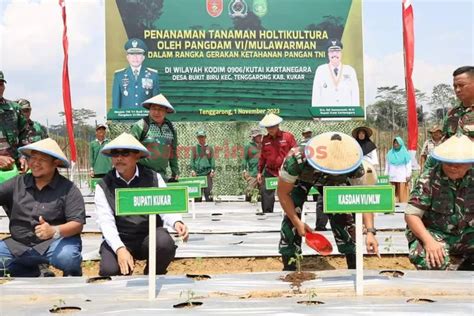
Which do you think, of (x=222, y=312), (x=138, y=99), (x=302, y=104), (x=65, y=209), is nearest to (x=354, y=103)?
(x=302, y=104)

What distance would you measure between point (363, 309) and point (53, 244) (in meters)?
1.80

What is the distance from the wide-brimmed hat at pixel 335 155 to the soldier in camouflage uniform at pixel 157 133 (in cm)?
188

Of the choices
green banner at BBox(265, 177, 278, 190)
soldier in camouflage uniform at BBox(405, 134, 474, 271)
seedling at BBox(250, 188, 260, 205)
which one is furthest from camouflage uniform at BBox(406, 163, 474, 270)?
seedling at BBox(250, 188, 260, 205)

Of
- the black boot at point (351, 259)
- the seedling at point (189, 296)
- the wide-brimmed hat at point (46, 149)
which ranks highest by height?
the wide-brimmed hat at point (46, 149)

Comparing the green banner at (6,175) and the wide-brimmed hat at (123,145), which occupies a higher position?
the wide-brimmed hat at (123,145)

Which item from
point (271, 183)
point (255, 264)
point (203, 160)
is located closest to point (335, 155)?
point (255, 264)

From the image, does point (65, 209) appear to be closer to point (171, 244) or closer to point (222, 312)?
point (171, 244)

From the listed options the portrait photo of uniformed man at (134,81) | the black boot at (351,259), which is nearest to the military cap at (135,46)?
the portrait photo of uniformed man at (134,81)

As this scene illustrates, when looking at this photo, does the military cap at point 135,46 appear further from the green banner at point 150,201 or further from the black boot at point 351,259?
the green banner at point 150,201

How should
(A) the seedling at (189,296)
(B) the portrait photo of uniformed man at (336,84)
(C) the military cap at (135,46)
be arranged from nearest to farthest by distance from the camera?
(A) the seedling at (189,296), (C) the military cap at (135,46), (B) the portrait photo of uniformed man at (336,84)

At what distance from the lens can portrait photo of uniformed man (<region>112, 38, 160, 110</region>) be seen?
1043cm

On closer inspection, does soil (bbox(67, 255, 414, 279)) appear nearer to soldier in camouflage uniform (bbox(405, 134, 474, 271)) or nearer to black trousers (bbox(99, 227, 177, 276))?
black trousers (bbox(99, 227, 177, 276))

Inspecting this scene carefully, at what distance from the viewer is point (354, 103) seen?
10.9 metres

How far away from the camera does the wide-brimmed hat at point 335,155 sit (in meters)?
2.69
